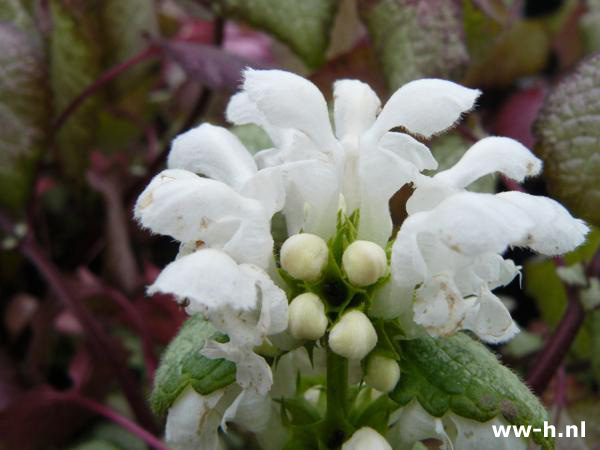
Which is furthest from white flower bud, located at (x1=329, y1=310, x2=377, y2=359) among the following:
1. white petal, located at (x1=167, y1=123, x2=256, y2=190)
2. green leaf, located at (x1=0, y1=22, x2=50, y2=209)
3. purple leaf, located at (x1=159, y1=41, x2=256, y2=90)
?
green leaf, located at (x1=0, y1=22, x2=50, y2=209)

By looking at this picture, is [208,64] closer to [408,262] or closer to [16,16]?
[16,16]

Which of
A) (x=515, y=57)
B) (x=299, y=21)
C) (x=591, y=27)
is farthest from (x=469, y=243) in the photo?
(x=515, y=57)

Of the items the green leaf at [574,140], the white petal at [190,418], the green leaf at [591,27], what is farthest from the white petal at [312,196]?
the green leaf at [591,27]

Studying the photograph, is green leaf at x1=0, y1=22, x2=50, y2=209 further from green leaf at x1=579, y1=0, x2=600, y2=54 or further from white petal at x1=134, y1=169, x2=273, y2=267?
green leaf at x1=579, y1=0, x2=600, y2=54

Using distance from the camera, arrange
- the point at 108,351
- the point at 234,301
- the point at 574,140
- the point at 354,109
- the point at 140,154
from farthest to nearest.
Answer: the point at 140,154 < the point at 108,351 < the point at 574,140 < the point at 354,109 < the point at 234,301

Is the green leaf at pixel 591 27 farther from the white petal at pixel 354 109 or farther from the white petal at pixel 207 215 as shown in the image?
the white petal at pixel 207 215
